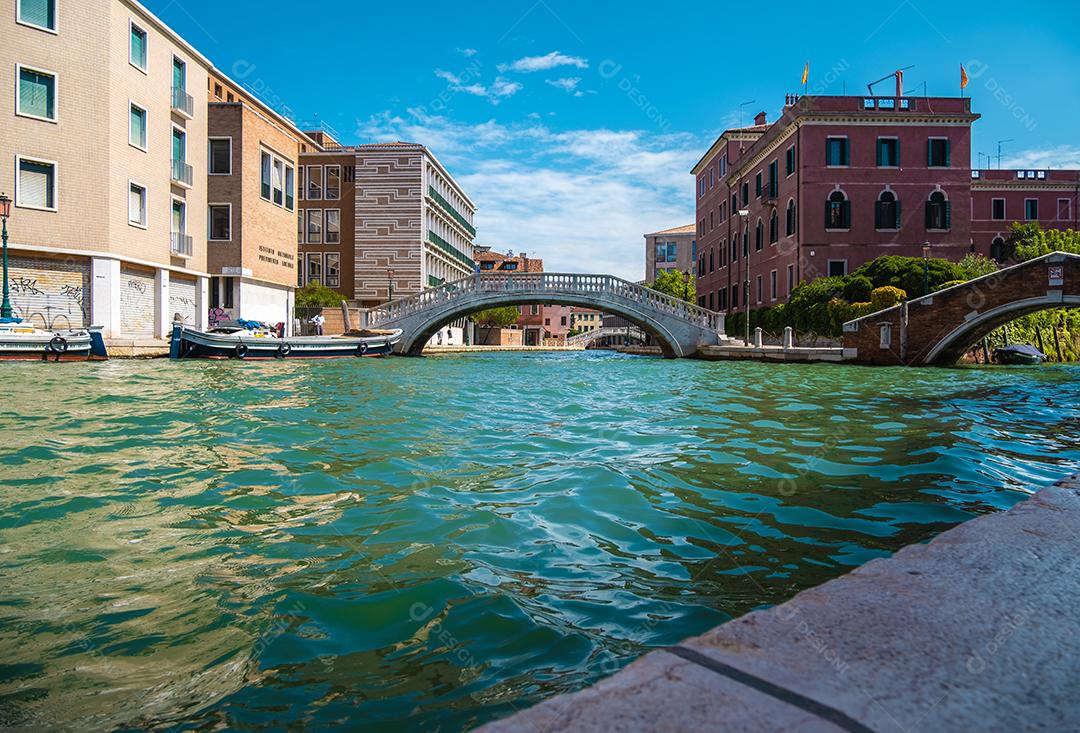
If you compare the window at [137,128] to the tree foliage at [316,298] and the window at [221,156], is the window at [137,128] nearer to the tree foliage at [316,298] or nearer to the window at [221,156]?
the window at [221,156]

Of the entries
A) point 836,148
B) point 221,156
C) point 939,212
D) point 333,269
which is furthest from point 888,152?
point 333,269

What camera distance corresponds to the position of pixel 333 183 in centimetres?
4316

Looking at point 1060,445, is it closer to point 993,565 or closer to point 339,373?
point 993,565

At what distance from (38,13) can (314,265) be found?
24720 millimetres

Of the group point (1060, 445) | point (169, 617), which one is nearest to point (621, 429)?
point (1060, 445)

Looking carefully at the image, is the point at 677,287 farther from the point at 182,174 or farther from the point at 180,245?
the point at 180,245

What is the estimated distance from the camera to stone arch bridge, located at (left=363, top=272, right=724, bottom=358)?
98.7 ft

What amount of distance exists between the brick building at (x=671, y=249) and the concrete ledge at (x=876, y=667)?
250 ft

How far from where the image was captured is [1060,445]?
23.0 feet

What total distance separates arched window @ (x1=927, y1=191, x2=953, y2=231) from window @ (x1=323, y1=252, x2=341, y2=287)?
3127 centimetres

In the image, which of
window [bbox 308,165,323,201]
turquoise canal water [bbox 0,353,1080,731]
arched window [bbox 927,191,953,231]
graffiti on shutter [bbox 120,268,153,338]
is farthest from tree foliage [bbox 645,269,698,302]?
turquoise canal water [bbox 0,353,1080,731]

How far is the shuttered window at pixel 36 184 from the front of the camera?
18828mm

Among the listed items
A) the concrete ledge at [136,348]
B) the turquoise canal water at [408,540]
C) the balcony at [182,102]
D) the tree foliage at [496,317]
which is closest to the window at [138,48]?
the balcony at [182,102]

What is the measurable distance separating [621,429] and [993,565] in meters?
6.04
